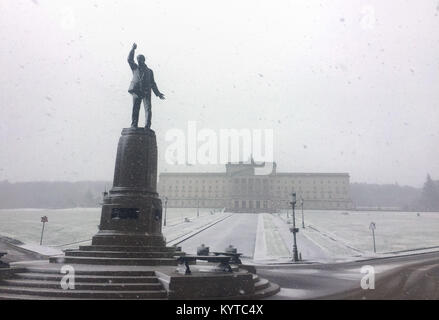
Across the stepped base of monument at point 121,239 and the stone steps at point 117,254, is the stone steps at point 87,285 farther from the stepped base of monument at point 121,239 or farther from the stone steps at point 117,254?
the stepped base of monument at point 121,239

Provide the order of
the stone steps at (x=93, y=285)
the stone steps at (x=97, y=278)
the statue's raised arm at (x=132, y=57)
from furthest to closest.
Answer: the statue's raised arm at (x=132, y=57) → the stone steps at (x=97, y=278) → the stone steps at (x=93, y=285)

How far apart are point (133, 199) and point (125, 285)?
13.8 ft

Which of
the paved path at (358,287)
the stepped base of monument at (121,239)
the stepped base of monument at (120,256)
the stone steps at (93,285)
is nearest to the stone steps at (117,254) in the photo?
the stepped base of monument at (120,256)

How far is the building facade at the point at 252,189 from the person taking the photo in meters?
120

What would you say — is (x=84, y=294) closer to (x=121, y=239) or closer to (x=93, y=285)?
(x=93, y=285)

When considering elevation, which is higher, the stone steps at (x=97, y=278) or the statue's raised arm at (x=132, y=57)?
the statue's raised arm at (x=132, y=57)

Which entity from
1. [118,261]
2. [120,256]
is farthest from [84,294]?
[120,256]

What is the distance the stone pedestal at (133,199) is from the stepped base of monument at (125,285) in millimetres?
2580

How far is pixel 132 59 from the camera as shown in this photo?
13.3 metres

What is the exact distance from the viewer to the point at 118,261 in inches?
403

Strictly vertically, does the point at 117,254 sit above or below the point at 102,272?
above

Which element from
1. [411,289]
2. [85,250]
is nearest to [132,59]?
[85,250]
